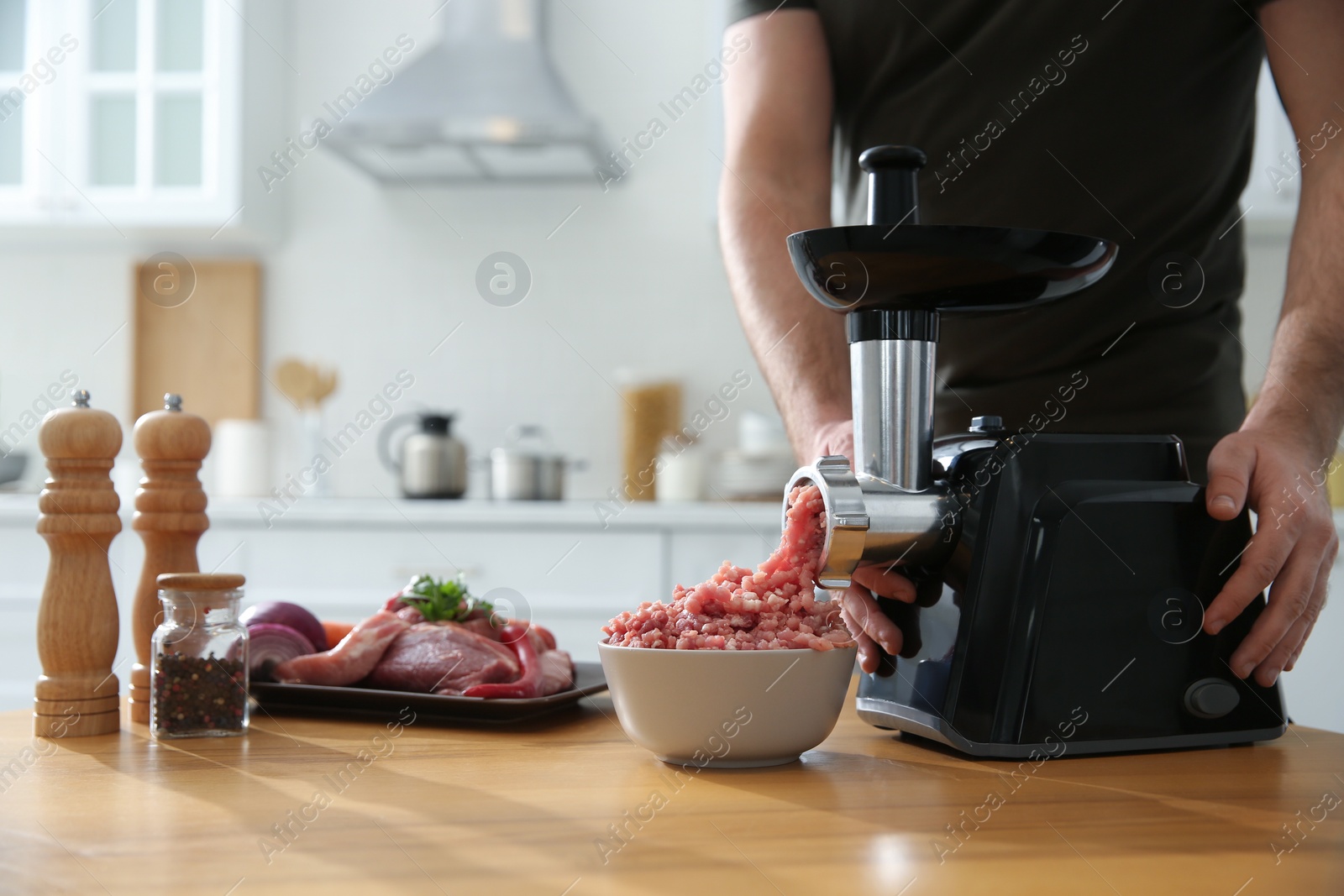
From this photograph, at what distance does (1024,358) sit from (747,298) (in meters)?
0.28

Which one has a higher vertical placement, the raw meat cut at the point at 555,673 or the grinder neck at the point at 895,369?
the grinder neck at the point at 895,369

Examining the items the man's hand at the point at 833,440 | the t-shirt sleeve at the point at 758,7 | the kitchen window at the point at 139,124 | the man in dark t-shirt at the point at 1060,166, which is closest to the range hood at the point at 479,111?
the kitchen window at the point at 139,124

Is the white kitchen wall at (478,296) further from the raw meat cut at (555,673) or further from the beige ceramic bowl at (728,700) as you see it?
the beige ceramic bowl at (728,700)

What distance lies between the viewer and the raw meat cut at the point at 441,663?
85 cm

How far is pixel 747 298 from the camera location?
3.75ft

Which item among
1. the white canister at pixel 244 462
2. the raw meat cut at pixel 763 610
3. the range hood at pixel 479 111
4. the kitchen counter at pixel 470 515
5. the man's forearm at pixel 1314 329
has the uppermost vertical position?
the range hood at pixel 479 111

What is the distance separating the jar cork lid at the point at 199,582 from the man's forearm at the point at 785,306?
47 centimetres

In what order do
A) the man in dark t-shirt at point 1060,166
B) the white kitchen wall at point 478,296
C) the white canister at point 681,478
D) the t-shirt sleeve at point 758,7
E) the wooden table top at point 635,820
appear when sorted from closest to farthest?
the wooden table top at point 635,820
the man in dark t-shirt at point 1060,166
the t-shirt sleeve at point 758,7
the white canister at point 681,478
the white kitchen wall at point 478,296

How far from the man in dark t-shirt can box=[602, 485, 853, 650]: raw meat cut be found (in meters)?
0.29

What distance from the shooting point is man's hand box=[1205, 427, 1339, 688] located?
28.9 inches

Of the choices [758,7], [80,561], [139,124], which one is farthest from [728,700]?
[139,124]

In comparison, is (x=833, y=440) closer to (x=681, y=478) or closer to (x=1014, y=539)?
(x=1014, y=539)

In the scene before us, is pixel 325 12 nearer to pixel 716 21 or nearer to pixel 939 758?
pixel 716 21

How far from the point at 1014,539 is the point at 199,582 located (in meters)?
0.52
